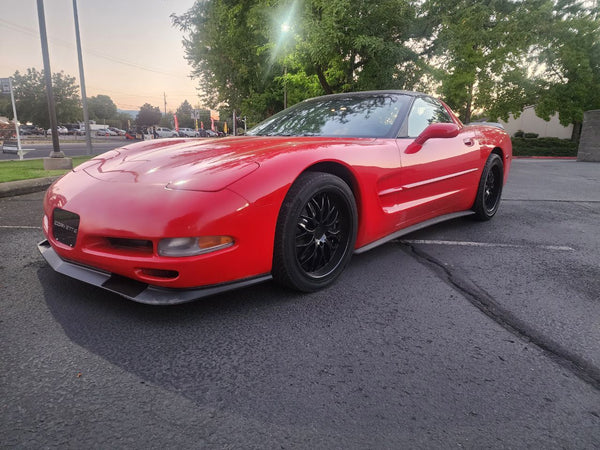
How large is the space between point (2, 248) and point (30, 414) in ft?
7.42

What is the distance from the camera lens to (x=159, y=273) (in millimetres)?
1802

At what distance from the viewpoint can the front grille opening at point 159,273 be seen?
5.88 ft

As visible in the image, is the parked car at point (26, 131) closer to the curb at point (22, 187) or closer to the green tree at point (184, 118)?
the green tree at point (184, 118)

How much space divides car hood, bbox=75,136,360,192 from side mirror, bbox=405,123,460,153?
26.4 inches

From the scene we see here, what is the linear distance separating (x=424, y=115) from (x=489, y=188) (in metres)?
1.40

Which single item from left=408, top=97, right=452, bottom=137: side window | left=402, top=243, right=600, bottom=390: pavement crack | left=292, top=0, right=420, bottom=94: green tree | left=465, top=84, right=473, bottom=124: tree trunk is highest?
left=292, top=0, right=420, bottom=94: green tree

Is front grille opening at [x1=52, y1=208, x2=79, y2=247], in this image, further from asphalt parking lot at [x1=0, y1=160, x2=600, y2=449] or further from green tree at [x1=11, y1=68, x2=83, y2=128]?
green tree at [x1=11, y1=68, x2=83, y2=128]

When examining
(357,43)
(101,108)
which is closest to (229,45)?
(357,43)

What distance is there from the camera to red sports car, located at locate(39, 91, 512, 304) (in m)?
1.79

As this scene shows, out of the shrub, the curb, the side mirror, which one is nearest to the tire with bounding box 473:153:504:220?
the side mirror

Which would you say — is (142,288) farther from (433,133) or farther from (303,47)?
(303,47)

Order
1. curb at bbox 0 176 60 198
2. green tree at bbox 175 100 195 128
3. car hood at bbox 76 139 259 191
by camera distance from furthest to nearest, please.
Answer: green tree at bbox 175 100 195 128 < curb at bbox 0 176 60 198 < car hood at bbox 76 139 259 191

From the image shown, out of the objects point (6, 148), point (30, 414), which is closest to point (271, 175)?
point (30, 414)

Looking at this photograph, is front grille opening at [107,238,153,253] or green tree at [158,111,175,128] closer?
front grille opening at [107,238,153,253]
